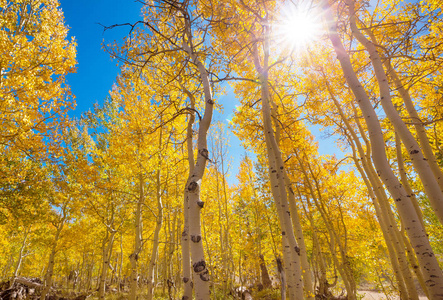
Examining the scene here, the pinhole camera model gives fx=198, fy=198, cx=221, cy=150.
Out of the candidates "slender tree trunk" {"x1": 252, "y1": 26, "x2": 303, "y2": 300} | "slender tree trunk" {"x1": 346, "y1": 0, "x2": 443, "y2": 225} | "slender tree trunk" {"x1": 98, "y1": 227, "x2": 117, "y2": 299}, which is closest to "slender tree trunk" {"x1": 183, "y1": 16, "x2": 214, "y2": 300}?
"slender tree trunk" {"x1": 252, "y1": 26, "x2": 303, "y2": 300}

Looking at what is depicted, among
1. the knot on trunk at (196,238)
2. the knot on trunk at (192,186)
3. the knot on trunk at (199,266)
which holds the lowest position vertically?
the knot on trunk at (199,266)

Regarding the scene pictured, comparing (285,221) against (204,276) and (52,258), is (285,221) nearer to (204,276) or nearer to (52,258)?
(204,276)

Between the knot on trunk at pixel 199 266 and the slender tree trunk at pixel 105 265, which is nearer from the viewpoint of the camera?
the knot on trunk at pixel 199 266

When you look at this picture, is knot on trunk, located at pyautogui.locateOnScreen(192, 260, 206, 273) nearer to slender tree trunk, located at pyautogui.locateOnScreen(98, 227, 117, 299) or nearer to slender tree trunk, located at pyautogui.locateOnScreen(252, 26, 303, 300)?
slender tree trunk, located at pyautogui.locateOnScreen(252, 26, 303, 300)

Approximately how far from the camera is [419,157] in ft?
9.47

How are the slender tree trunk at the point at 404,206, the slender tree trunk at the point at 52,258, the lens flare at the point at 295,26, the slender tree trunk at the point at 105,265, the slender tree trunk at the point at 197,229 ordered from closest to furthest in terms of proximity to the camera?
1. the slender tree trunk at the point at 404,206
2. the slender tree trunk at the point at 197,229
3. the lens flare at the point at 295,26
4. the slender tree trunk at the point at 105,265
5. the slender tree trunk at the point at 52,258

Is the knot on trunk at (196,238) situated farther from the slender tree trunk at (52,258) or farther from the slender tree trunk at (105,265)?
the slender tree trunk at (52,258)

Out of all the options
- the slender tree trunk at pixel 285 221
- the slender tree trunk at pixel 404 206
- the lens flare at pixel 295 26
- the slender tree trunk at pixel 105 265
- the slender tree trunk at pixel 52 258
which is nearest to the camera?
the slender tree trunk at pixel 404 206

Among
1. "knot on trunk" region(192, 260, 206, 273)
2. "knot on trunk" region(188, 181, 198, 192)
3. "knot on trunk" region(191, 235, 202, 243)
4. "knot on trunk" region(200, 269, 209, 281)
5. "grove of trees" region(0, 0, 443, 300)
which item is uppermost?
"grove of trees" region(0, 0, 443, 300)

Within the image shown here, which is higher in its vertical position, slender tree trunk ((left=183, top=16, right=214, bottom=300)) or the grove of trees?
the grove of trees

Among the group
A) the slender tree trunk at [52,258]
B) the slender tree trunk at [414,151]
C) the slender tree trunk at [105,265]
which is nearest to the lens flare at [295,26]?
the slender tree trunk at [414,151]

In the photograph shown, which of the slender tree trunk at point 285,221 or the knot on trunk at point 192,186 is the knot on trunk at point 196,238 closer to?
the knot on trunk at point 192,186

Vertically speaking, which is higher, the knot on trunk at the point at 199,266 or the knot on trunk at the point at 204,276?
the knot on trunk at the point at 199,266

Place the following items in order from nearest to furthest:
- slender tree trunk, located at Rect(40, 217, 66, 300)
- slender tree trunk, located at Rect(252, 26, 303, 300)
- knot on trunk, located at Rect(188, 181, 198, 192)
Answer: knot on trunk, located at Rect(188, 181, 198, 192) → slender tree trunk, located at Rect(252, 26, 303, 300) → slender tree trunk, located at Rect(40, 217, 66, 300)
